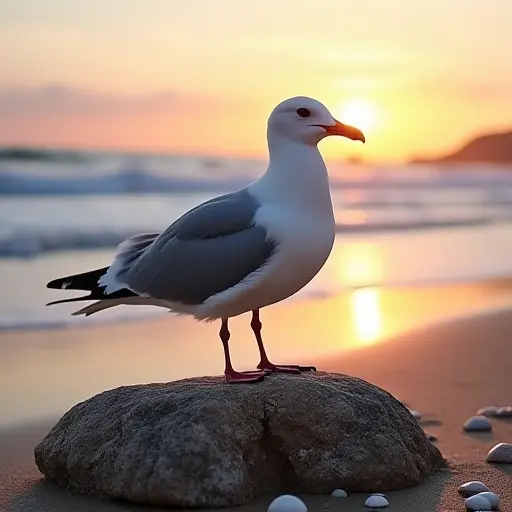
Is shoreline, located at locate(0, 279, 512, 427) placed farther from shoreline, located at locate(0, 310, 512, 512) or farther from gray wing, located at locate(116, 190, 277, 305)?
gray wing, located at locate(116, 190, 277, 305)

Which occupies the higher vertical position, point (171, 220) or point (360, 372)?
point (360, 372)

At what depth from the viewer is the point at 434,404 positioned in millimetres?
6586

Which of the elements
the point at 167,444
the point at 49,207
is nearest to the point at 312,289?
the point at 167,444

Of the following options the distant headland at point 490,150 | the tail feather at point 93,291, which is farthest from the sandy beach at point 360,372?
the distant headland at point 490,150

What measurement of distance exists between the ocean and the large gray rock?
12.9ft

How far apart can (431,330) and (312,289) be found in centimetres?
221

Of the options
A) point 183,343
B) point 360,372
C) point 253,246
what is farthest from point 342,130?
point 183,343

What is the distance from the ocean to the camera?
11.4 metres

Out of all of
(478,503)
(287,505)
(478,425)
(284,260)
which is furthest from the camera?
(478,425)

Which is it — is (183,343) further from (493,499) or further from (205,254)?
(493,499)

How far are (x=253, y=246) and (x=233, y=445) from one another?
103 centimetres

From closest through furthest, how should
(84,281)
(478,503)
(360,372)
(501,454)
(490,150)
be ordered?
(478,503)
(501,454)
(84,281)
(360,372)
(490,150)

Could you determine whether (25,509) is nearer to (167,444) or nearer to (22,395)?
(167,444)

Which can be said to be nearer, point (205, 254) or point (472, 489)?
point (472, 489)
